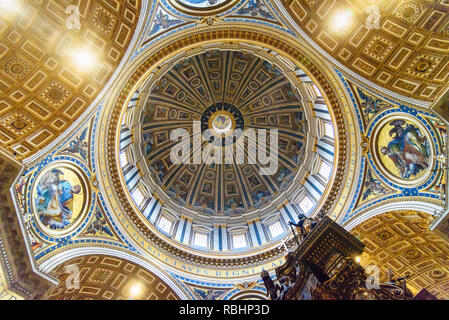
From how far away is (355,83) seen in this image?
50.4 ft

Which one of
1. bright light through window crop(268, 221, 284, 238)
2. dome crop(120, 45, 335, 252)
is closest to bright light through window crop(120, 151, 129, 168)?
dome crop(120, 45, 335, 252)

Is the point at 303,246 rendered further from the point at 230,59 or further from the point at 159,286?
the point at 230,59

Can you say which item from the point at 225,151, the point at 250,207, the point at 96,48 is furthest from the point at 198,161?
the point at 96,48

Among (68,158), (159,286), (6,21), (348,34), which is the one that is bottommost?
(159,286)

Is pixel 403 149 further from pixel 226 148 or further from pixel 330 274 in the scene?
pixel 226 148

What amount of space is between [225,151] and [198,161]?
2838 mm

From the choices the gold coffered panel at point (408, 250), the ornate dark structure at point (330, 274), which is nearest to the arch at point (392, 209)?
the gold coffered panel at point (408, 250)

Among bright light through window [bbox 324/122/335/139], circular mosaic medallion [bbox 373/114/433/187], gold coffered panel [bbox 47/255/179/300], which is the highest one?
bright light through window [bbox 324/122/335/139]

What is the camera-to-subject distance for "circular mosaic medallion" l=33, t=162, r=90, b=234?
13320mm

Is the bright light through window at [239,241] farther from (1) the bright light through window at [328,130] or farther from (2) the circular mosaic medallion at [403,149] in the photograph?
(2) the circular mosaic medallion at [403,149]

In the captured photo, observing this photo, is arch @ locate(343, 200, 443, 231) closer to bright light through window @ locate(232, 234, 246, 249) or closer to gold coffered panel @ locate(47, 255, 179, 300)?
bright light through window @ locate(232, 234, 246, 249)

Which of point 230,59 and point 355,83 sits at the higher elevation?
point 230,59

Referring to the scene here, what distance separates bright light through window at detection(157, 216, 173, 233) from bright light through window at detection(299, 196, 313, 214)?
9278 millimetres
